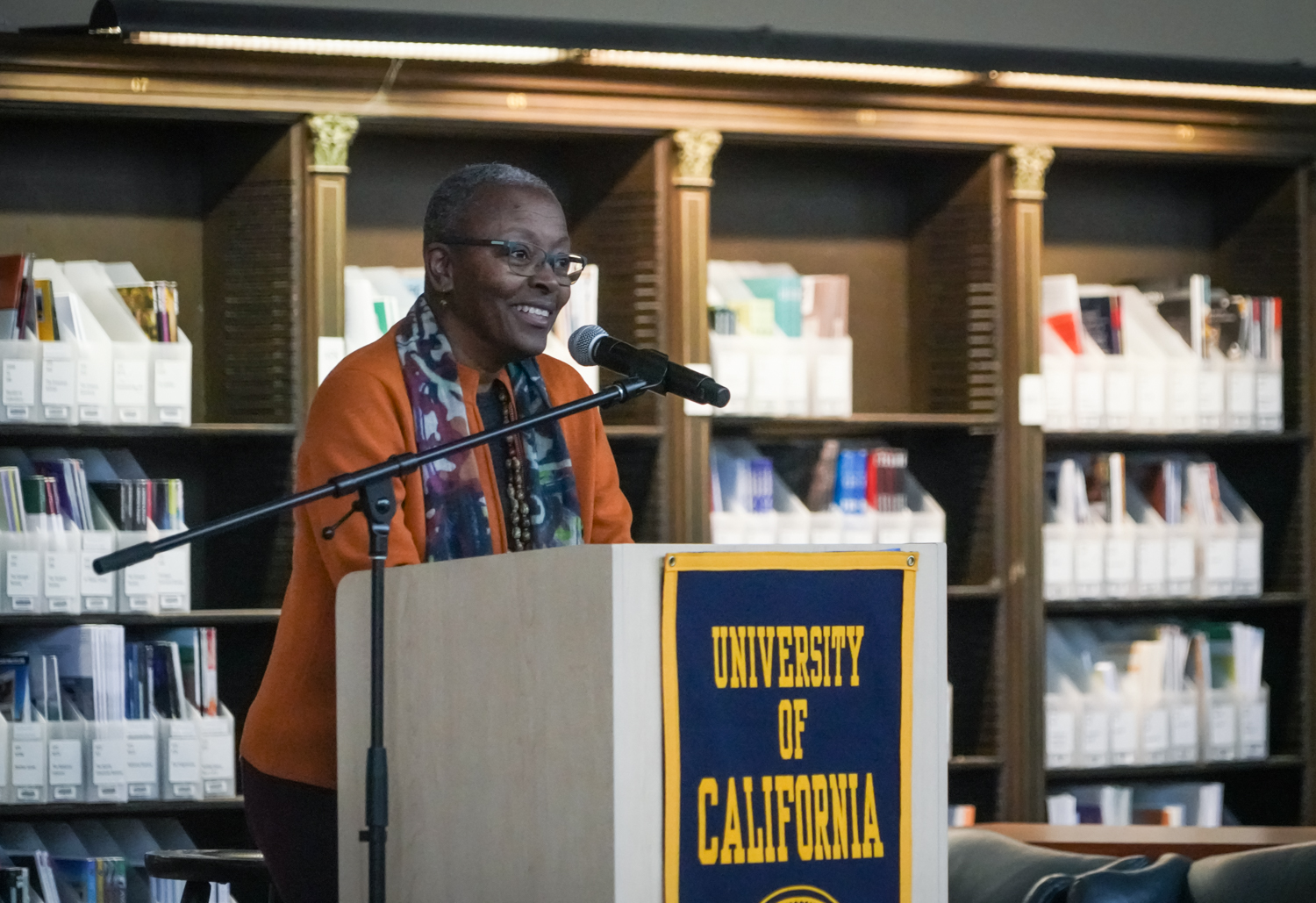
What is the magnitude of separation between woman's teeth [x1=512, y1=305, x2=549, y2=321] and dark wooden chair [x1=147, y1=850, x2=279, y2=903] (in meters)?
0.77

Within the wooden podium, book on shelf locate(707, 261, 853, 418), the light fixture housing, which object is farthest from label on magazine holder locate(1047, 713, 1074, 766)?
the wooden podium

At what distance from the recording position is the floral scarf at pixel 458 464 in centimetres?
184

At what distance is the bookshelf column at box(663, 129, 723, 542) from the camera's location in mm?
3836

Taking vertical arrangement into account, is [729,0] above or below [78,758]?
above

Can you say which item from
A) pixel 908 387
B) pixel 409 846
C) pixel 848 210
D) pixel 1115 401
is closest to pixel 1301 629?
pixel 1115 401

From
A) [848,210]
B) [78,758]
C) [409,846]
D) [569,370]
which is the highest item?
[848,210]

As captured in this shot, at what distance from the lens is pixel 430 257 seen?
6.70ft

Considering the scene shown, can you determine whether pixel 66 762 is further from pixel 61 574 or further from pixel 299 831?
pixel 299 831

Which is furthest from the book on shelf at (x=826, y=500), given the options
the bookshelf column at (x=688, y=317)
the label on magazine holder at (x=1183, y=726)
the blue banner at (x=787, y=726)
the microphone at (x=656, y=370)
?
the blue banner at (x=787, y=726)

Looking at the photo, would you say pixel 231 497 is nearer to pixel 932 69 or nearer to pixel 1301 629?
pixel 932 69

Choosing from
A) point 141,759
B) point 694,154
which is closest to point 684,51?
point 694,154

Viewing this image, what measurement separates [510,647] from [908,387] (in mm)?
3069

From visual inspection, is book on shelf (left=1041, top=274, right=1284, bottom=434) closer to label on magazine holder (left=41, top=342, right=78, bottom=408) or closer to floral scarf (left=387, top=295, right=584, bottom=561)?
label on magazine holder (left=41, top=342, right=78, bottom=408)

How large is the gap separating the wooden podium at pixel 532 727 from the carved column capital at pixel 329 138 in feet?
6.89
